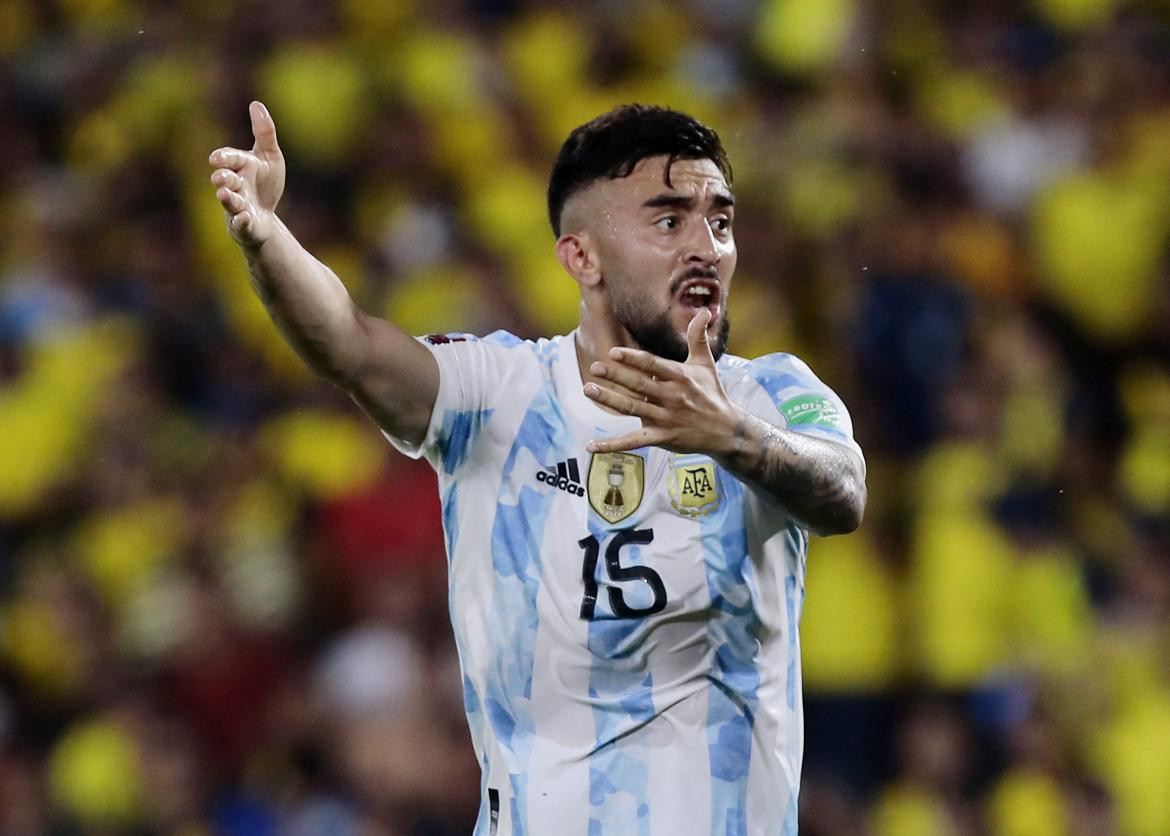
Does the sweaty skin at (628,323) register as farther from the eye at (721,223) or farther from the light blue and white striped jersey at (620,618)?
the light blue and white striped jersey at (620,618)

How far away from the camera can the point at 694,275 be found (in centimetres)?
333

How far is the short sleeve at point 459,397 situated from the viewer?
3301 mm

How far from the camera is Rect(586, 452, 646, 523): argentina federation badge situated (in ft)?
10.5

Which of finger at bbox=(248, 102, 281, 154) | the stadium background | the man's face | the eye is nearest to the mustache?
the man's face

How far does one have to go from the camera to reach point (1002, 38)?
7.21 metres

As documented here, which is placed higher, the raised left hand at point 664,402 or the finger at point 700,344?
the finger at point 700,344

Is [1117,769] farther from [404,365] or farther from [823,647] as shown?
[404,365]

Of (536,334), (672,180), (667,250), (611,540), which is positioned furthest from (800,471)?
(536,334)

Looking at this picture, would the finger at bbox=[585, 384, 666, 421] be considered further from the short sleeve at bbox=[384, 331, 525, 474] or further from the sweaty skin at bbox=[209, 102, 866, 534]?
the short sleeve at bbox=[384, 331, 525, 474]

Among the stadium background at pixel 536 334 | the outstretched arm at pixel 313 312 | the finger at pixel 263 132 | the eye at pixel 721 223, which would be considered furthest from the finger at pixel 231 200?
the stadium background at pixel 536 334

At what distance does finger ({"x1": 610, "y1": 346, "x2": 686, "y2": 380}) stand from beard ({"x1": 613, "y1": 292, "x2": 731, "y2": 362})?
21.8 inches

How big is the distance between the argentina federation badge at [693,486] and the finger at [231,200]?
0.92 meters

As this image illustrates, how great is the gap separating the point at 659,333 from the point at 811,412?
36 cm

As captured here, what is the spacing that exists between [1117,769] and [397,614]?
8.12ft
